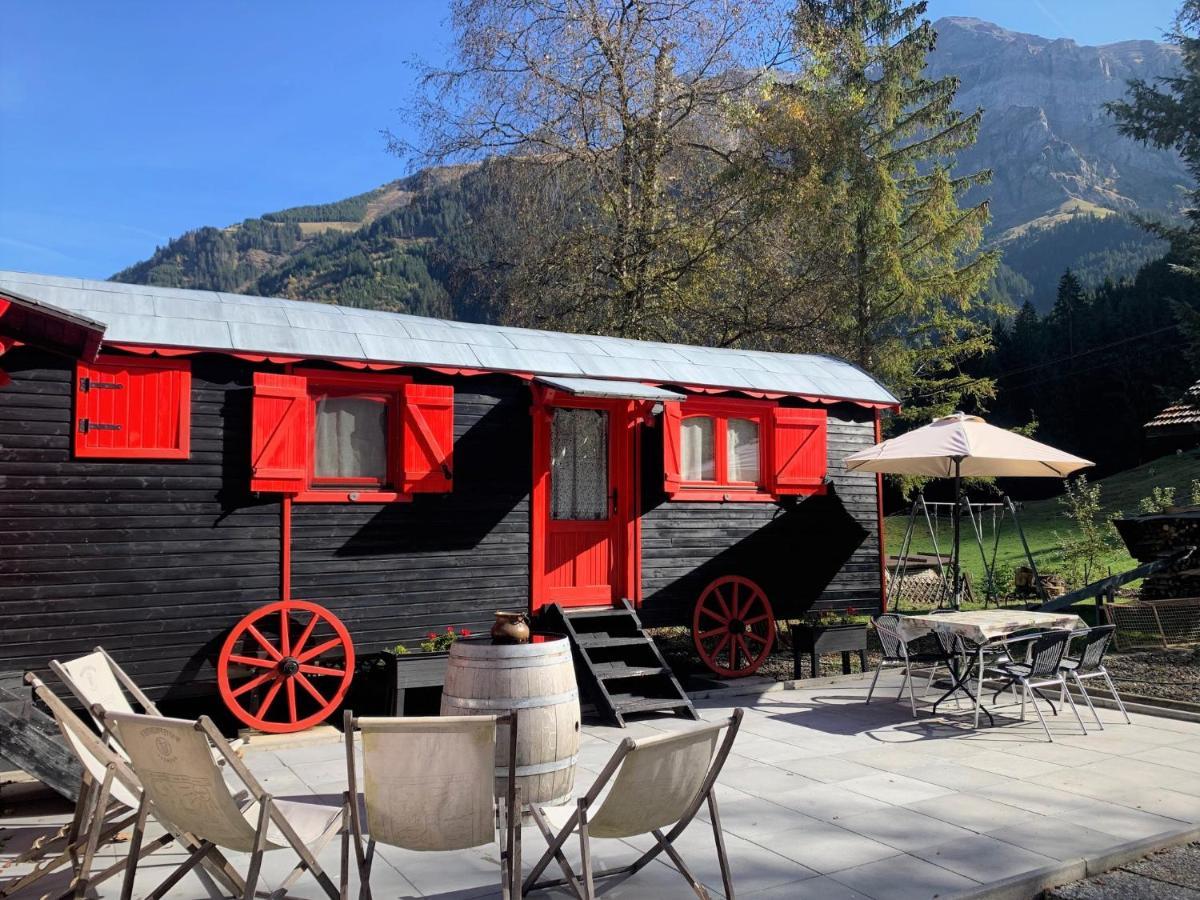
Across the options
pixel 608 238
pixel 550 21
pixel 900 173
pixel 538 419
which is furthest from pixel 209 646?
pixel 900 173

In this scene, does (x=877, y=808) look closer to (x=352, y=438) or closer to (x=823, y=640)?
(x=823, y=640)

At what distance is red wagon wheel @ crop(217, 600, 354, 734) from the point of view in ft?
21.8

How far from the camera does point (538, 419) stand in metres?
8.00

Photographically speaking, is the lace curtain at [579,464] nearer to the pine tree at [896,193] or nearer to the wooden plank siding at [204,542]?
the wooden plank siding at [204,542]

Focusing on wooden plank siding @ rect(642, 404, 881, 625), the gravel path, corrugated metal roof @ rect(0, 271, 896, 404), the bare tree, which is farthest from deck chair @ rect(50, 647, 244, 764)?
the bare tree

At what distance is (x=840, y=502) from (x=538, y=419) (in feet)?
11.6

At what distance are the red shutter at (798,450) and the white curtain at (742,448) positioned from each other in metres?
0.18

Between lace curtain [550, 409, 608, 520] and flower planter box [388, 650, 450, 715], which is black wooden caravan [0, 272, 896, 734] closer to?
lace curtain [550, 409, 608, 520]

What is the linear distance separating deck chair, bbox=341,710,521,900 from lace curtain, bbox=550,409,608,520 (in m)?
5.08

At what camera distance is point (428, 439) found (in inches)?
291

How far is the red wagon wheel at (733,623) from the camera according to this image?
8.85 metres

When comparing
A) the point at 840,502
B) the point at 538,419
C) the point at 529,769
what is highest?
the point at 538,419

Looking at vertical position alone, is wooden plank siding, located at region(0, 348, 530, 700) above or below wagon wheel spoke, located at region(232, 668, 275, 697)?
above

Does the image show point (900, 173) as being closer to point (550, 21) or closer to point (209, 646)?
point (550, 21)
